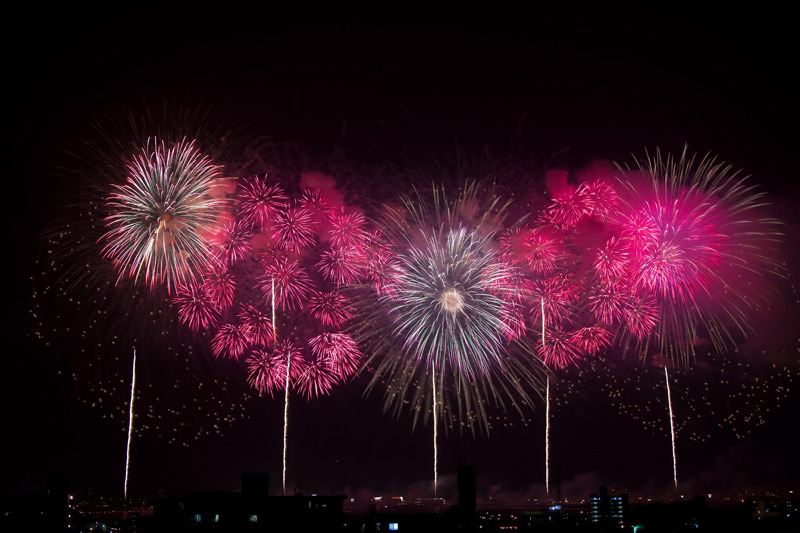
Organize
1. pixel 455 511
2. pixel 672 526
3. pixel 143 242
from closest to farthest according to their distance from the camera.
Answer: pixel 143 242
pixel 455 511
pixel 672 526

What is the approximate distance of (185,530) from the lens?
1593 inches

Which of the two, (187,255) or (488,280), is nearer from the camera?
(187,255)

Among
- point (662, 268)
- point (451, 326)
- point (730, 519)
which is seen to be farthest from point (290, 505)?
point (730, 519)

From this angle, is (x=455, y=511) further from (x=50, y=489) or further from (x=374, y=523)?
(x=50, y=489)

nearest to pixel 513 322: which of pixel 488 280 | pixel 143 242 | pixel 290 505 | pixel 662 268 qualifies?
pixel 488 280

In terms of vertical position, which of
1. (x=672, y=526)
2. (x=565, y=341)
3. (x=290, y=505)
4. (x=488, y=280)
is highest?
(x=488, y=280)

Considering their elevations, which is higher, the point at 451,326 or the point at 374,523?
the point at 451,326

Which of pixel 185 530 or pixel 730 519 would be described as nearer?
pixel 185 530

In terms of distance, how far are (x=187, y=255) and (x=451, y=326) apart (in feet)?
52.3

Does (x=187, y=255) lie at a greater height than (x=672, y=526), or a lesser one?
greater

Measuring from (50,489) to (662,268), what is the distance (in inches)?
1553

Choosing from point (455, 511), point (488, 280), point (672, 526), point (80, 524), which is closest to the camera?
point (488, 280)

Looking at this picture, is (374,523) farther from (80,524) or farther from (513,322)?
(80,524)

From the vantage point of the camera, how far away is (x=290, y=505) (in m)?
41.3
